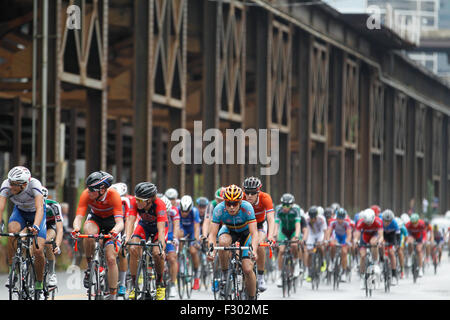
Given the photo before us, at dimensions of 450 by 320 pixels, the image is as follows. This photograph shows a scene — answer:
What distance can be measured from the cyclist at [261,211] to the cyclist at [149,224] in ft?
5.19

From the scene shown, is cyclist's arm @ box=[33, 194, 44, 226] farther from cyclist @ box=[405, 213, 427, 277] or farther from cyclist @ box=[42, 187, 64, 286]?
cyclist @ box=[405, 213, 427, 277]

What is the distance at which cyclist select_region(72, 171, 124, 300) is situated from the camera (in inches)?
518

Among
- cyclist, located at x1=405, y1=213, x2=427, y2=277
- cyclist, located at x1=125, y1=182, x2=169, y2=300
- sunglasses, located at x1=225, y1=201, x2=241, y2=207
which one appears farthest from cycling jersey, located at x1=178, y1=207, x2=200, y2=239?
cyclist, located at x1=405, y1=213, x2=427, y2=277

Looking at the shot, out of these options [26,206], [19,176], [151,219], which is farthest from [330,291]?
[19,176]

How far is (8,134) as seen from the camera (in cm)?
3078

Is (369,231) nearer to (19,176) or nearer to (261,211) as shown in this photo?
(261,211)

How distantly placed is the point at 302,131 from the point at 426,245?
1323cm

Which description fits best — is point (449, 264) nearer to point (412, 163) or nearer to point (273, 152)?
point (273, 152)

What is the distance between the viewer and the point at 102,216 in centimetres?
1392

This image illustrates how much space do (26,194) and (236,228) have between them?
2912 millimetres

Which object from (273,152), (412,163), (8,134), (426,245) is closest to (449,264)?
(426,245)

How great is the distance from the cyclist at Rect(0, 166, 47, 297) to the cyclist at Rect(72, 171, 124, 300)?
498 mm

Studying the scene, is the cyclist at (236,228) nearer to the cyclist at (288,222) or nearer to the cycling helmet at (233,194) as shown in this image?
the cycling helmet at (233,194)

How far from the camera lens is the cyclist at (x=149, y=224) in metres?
13.3
